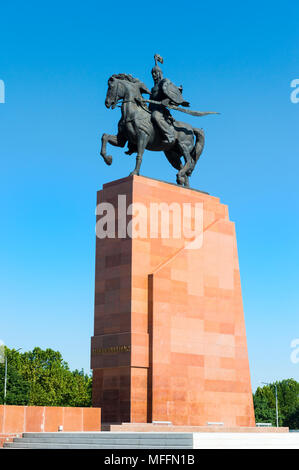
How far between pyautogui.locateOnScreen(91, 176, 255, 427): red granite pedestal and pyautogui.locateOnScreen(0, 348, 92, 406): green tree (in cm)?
4405

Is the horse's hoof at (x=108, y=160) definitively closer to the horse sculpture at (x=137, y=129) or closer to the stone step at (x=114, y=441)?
the horse sculpture at (x=137, y=129)

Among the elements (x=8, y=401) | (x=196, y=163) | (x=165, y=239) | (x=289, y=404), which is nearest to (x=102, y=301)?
(x=165, y=239)

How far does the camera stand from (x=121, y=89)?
25312 millimetres

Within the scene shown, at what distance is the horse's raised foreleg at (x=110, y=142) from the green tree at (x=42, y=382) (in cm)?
4492

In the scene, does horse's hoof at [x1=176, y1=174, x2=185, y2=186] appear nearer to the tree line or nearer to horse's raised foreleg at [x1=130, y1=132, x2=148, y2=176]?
horse's raised foreleg at [x1=130, y1=132, x2=148, y2=176]

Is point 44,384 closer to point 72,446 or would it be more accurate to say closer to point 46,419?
point 46,419

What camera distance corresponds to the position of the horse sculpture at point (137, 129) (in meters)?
25.2

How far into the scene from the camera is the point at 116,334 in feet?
76.1

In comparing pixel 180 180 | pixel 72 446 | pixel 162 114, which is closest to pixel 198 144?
pixel 180 180

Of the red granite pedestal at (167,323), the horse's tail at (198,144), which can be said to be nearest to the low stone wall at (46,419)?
the red granite pedestal at (167,323)

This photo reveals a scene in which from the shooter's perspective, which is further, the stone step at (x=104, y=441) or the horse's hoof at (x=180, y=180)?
the horse's hoof at (x=180, y=180)

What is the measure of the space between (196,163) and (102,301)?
7.18 metres
